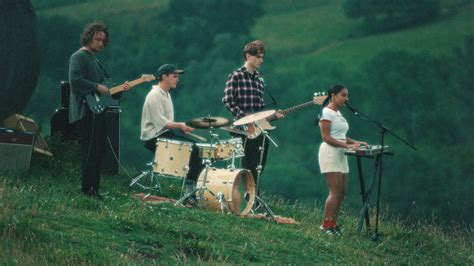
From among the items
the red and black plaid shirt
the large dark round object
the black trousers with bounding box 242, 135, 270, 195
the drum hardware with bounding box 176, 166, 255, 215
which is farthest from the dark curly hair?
the black trousers with bounding box 242, 135, 270, 195

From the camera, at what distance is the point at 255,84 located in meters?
12.7

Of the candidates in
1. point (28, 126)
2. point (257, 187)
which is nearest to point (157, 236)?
point (257, 187)

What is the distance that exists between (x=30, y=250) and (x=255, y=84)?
4.60 m

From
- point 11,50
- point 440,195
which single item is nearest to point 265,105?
point 11,50

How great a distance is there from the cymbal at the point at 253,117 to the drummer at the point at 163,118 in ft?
2.84

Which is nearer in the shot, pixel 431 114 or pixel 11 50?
pixel 11 50

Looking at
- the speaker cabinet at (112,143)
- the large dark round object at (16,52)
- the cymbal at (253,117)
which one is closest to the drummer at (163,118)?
the cymbal at (253,117)

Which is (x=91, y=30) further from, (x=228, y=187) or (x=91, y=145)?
(x=228, y=187)

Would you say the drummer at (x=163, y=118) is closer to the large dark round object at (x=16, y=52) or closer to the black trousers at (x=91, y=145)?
the black trousers at (x=91, y=145)

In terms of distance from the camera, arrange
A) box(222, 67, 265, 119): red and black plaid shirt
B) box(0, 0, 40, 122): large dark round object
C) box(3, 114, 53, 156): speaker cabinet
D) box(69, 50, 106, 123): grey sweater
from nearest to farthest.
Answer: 1. box(0, 0, 40, 122): large dark round object
2. box(69, 50, 106, 123): grey sweater
3. box(222, 67, 265, 119): red and black plaid shirt
4. box(3, 114, 53, 156): speaker cabinet

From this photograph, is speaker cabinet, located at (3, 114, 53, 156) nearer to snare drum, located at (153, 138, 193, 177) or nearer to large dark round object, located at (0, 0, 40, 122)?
snare drum, located at (153, 138, 193, 177)

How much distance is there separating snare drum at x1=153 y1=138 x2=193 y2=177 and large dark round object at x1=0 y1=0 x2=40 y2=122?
2.61 metres

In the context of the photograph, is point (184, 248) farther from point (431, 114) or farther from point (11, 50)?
point (431, 114)

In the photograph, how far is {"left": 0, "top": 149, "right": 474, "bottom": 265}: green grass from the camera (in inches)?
358
